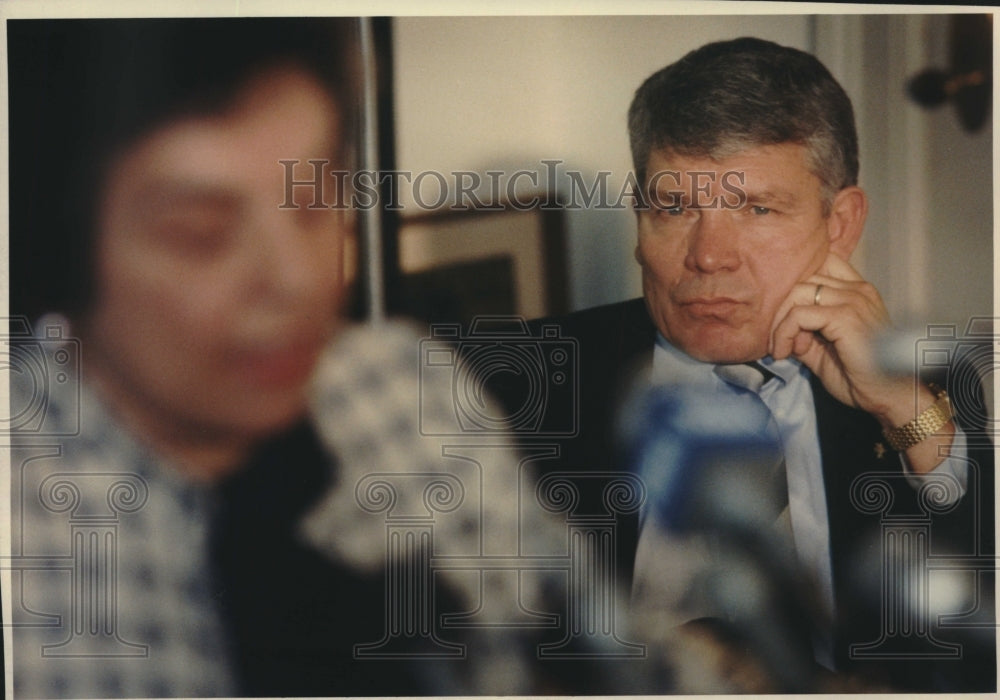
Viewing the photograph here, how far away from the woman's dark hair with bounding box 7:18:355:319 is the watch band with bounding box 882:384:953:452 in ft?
4.94

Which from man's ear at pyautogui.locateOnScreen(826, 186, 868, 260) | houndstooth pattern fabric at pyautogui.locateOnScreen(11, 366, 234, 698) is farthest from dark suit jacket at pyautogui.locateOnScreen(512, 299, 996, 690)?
houndstooth pattern fabric at pyautogui.locateOnScreen(11, 366, 234, 698)

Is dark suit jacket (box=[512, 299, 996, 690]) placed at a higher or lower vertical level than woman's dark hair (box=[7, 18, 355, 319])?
lower

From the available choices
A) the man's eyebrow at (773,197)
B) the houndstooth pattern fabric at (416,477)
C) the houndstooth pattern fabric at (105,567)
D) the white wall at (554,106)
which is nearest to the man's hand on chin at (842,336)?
the man's eyebrow at (773,197)

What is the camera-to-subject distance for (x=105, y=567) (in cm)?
264

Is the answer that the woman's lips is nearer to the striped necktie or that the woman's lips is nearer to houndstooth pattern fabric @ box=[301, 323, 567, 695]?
houndstooth pattern fabric @ box=[301, 323, 567, 695]

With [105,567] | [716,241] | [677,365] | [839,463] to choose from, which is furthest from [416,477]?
[839,463]

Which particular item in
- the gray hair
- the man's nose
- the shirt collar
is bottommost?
the shirt collar

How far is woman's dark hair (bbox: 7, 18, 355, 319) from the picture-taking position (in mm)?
2590

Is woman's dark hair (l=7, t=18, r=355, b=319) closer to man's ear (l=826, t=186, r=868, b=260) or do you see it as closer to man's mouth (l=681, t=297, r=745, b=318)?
man's mouth (l=681, t=297, r=745, b=318)

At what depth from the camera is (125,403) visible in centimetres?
262

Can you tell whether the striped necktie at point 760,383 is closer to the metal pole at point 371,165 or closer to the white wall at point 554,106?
the white wall at point 554,106

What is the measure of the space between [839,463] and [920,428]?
0.21 metres

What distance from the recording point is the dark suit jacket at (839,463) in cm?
261

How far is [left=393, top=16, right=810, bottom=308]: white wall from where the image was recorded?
8.50 feet
